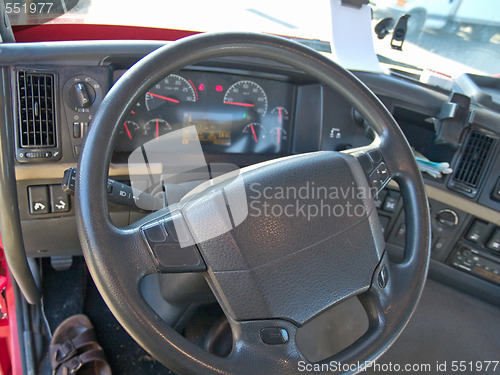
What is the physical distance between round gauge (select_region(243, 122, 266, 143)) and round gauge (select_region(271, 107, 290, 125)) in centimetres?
7

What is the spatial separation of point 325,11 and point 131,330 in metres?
1.32

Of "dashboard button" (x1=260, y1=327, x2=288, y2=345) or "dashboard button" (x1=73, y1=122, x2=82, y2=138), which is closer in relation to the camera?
"dashboard button" (x1=260, y1=327, x2=288, y2=345)

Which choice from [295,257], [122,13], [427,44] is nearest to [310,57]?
[295,257]

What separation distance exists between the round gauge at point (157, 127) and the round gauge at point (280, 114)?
1.26ft

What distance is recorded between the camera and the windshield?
131cm

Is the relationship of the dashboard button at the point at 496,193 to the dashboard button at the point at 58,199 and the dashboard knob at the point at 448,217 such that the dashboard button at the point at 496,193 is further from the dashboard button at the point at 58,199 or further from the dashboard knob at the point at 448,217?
the dashboard button at the point at 58,199

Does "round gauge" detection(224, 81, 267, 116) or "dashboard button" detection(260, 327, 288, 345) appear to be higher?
"round gauge" detection(224, 81, 267, 116)

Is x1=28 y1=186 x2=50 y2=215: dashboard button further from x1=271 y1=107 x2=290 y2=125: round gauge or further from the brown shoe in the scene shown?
x1=271 y1=107 x2=290 y2=125: round gauge

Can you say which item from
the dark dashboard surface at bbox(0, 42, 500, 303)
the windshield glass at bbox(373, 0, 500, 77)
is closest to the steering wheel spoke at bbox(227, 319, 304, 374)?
the dark dashboard surface at bbox(0, 42, 500, 303)

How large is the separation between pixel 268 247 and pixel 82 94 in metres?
0.68

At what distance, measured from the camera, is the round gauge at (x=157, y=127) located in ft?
4.25

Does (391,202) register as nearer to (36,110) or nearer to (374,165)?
(374,165)

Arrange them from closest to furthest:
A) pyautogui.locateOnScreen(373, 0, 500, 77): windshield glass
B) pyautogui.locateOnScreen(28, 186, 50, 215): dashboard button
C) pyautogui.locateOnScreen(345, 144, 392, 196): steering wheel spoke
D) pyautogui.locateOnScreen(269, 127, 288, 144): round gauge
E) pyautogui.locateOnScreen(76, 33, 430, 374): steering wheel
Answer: pyautogui.locateOnScreen(76, 33, 430, 374): steering wheel < pyautogui.locateOnScreen(345, 144, 392, 196): steering wheel spoke < pyautogui.locateOnScreen(28, 186, 50, 215): dashboard button < pyautogui.locateOnScreen(269, 127, 288, 144): round gauge < pyautogui.locateOnScreen(373, 0, 500, 77): windshield glass

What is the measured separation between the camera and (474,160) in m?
1.39
